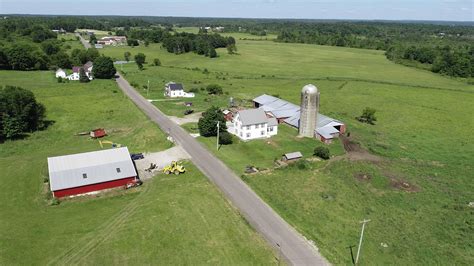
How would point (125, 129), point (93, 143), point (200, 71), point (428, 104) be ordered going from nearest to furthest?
point (93, 143)
point (125, 129)
point (428, 104)
point (200, 71)

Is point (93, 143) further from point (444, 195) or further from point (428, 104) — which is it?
point (428, 104)

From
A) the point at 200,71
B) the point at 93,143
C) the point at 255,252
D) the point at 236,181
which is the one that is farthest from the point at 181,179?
the point at 200,71

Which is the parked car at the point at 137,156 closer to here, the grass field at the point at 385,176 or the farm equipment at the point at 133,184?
the farm equipment at the point at 133,184

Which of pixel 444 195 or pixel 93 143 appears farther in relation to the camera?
pixel 93 143

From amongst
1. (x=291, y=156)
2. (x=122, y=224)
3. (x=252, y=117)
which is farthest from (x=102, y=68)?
(x=122, y=224)

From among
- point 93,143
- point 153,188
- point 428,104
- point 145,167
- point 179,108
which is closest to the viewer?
point 153,188

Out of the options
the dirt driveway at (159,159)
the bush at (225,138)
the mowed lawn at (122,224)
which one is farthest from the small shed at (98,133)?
the bush at (225,138)

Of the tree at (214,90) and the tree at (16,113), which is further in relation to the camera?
the tree at (214,90)

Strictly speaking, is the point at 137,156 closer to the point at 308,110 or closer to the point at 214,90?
the point at 308,110
